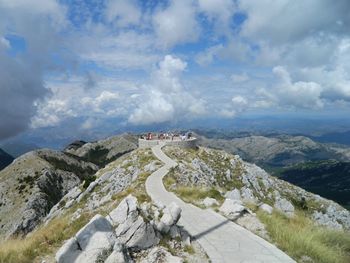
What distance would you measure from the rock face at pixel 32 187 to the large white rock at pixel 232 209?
84654mm

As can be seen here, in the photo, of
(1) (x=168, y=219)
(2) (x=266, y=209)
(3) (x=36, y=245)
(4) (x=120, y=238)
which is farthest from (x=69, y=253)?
(2) (x=266, y=209)

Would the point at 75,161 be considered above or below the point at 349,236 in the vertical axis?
below

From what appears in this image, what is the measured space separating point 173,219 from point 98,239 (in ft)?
15.9

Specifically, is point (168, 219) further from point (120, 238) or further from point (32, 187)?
point (32, 187)

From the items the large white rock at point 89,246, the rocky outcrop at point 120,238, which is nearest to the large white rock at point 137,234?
the rocky outcrop at point 120,238

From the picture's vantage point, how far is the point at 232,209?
24.2 metres

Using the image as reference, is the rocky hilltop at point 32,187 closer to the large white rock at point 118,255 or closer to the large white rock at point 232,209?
the large white rock at point 232,209

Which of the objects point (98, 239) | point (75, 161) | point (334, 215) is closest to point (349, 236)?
point (98, 239)

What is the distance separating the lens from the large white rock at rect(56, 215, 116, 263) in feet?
45.3

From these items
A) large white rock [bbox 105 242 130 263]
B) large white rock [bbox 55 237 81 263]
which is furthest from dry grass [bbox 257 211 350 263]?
large white rock [bbox 55 237 81 263]

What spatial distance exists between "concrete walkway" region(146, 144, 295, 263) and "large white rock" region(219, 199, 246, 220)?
0.69 meters

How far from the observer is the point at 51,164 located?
158625 millimetres

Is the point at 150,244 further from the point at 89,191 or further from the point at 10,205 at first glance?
the point at 10,205

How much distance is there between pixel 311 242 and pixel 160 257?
6781 mm
